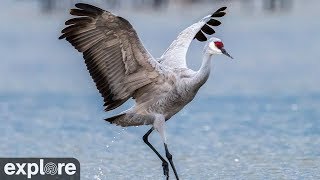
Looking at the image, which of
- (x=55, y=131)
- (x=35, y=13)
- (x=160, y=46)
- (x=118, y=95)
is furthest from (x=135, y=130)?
(x=35, y=13)

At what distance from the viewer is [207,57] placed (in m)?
11.3

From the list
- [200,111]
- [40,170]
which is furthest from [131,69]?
[200,111]

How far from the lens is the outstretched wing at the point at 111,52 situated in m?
11.0

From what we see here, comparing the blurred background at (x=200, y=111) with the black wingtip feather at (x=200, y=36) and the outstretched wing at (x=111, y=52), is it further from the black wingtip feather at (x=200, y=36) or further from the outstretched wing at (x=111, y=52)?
the black wingtip feather at (x=200, y=36)

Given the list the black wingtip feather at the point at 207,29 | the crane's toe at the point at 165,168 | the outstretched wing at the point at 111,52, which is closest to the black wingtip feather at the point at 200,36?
the black wingtip feather at the point at 207,29

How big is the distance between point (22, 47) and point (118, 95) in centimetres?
1822

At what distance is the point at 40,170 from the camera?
1073 centimetres

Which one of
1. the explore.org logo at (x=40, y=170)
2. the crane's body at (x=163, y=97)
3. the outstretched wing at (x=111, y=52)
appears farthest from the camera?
the crane's body at (x=163, y=97)

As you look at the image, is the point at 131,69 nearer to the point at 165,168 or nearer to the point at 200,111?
the point at 165,168

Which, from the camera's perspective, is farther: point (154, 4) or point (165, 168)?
point (154, 4)

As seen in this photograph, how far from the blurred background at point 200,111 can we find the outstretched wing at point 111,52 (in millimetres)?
859

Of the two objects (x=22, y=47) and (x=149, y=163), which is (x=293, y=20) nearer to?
(x=22, y=47)

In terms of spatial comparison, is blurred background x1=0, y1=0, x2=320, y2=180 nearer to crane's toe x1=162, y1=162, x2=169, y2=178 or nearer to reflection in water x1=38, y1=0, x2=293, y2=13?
crane's toe x1=162, y1=162, x2=169, y2=178

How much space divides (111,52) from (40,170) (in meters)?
1.31
